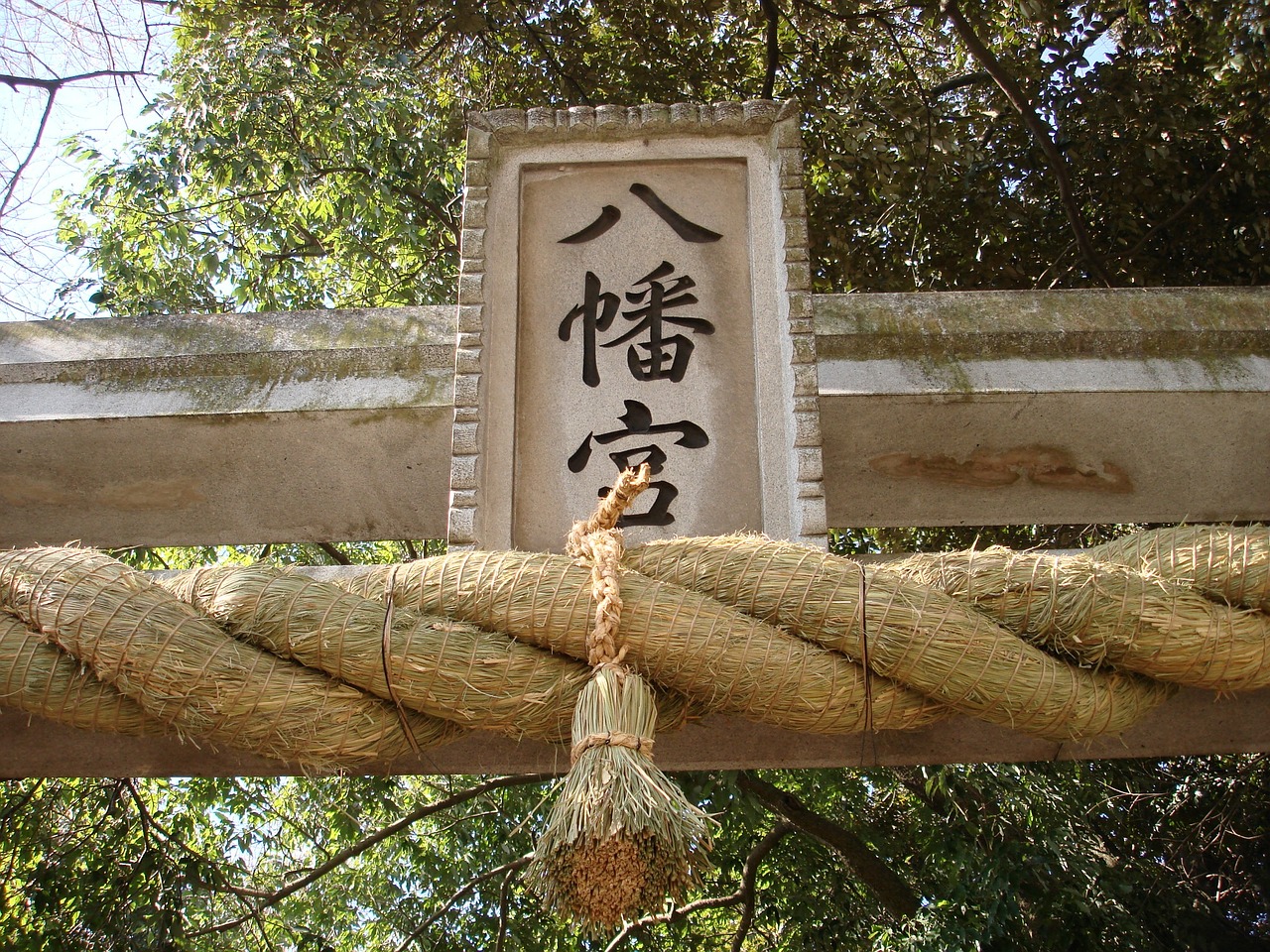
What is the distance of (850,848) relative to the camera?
5.07m

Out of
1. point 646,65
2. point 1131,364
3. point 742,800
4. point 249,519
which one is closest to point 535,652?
point 249,519

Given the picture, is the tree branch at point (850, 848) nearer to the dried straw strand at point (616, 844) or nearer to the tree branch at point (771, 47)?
the tree branch at point (771, 47)

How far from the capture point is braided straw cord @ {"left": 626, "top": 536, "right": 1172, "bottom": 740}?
1.66 metres

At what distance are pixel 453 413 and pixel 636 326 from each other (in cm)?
51

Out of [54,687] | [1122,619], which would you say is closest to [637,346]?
[1122,619]

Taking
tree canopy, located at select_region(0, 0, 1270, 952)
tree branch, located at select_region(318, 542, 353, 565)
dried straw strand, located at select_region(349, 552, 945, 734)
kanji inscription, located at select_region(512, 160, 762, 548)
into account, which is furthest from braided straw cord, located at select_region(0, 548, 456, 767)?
tree branch, located at select_region(318, 542, 353, 565)

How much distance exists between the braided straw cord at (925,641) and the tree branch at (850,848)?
339 cm

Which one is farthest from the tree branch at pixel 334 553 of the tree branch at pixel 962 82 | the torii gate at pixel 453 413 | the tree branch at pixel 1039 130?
the tree branch at pixel 1039 130

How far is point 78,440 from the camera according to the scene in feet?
9.89

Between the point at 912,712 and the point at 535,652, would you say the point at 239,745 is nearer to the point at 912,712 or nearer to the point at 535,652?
the point at 535,652

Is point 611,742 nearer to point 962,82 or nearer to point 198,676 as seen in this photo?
point 198,676

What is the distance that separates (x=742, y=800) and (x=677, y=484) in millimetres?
2670

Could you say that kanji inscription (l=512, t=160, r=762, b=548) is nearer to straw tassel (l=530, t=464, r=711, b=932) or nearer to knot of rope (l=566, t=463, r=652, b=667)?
knot of rope (l=566, t=463, r=652, b=667)

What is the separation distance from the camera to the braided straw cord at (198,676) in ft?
5.41
